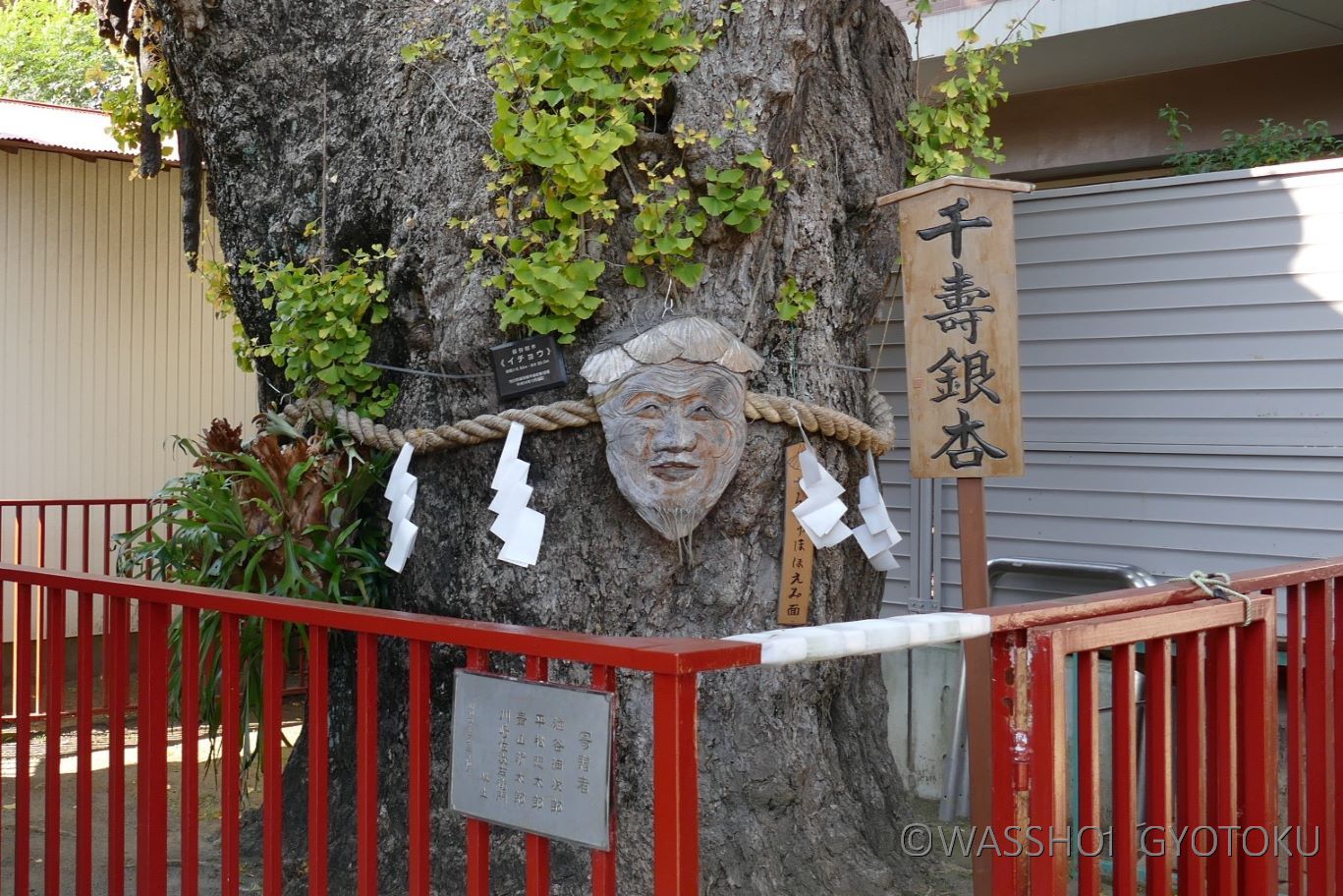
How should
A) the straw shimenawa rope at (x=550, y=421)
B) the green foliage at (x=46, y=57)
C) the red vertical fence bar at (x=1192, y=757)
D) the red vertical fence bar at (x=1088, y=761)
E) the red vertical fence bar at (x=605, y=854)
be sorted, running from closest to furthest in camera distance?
1. the red vertical fence bar at (x=605, y=854)
2. the red vertical fence bar at (x=1088, y=761)
3. the red vertical fence bar at (x=1192, y=757)
4. the straw shimenawa rope at (x=550, y=421)
5. the green foliage at (x=46, y=57)

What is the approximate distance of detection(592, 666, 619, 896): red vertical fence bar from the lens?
1.78 m

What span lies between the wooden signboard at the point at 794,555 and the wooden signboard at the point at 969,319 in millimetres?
478

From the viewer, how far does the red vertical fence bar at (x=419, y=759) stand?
206 centimetres

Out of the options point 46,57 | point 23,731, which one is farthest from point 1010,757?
point 46,57

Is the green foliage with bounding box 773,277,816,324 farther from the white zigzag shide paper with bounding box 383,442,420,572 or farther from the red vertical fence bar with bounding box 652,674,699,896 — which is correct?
the red vertical fence bar with bounding box 652,674,699,896

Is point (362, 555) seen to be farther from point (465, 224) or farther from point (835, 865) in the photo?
point (835, 865)

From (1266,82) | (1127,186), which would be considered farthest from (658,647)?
(1266,82)

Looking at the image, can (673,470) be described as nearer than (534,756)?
No

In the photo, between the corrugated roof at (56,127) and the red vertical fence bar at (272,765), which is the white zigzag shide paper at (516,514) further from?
the corrugated roof at (56,127)

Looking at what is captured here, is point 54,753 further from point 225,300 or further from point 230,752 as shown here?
point 225,300

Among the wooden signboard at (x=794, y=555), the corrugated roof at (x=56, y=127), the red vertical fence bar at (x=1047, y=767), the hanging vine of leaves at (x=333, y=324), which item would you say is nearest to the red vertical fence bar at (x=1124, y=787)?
the red vertical fence bar at (x=1047, y=767)

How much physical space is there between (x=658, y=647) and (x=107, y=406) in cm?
770

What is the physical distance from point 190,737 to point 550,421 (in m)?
1.38

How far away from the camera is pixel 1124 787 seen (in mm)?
2160
